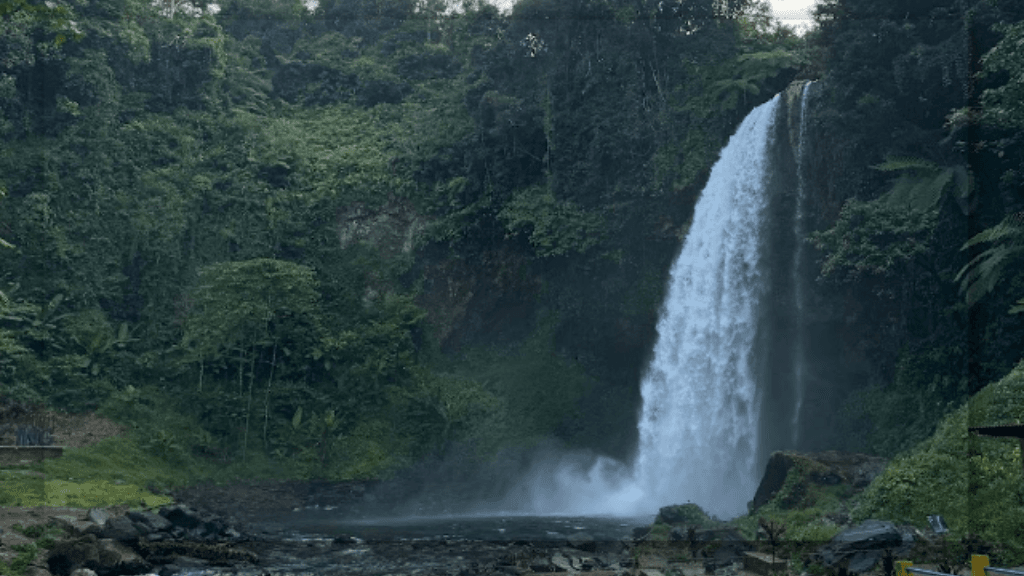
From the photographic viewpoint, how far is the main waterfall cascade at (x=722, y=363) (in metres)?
31.8

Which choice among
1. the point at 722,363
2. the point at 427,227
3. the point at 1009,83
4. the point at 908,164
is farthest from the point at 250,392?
the point at 1009,83

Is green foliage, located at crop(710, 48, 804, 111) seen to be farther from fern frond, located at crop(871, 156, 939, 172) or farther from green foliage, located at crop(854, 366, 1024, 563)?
green foliage, located at crop(854, 366, 1024, 563)

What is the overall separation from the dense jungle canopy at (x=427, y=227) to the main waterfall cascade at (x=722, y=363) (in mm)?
1434

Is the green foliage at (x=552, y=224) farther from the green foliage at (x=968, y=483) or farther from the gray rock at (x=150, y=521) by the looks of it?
the gray rock at (x=150, y=521)

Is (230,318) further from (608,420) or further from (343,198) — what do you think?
(608,420)

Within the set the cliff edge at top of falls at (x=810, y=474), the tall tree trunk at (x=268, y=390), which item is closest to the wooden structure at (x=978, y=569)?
the cliff edge at top of falls at (x=810, y=474)

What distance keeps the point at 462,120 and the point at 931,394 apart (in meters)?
25.4

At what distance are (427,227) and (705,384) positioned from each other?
15.6 metres

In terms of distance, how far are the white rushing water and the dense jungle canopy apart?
179 centimetres

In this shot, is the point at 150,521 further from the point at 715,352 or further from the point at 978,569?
the point at 715,352

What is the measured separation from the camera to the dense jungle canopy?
102 ft

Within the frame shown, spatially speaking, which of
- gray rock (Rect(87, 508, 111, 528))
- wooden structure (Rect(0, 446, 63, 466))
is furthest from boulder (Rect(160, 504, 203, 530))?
wooden structure (Rect(0, 446, 63, 466))

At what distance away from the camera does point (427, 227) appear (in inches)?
1671

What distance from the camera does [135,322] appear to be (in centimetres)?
4016
